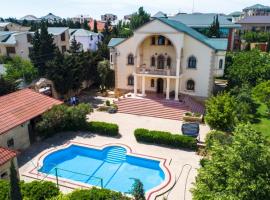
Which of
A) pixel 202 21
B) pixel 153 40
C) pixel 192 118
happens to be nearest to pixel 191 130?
pixel 192 118

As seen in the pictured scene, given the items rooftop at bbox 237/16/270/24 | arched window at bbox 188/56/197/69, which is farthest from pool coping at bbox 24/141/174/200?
rooftop at bbox 237/16/270/24

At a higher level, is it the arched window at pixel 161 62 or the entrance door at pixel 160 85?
the arched window at pixel 161 62

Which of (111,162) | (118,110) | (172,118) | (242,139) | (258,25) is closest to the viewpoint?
(242,139)

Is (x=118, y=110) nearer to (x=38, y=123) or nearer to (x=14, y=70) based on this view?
(x=38, y=123)

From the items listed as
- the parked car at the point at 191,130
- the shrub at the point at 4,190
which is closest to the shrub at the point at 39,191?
the shrub at the point at 4,190

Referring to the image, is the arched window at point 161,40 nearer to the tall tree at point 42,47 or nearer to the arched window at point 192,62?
the arched window at point 192,62

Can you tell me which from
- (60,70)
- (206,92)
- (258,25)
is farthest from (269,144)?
(258,25)
